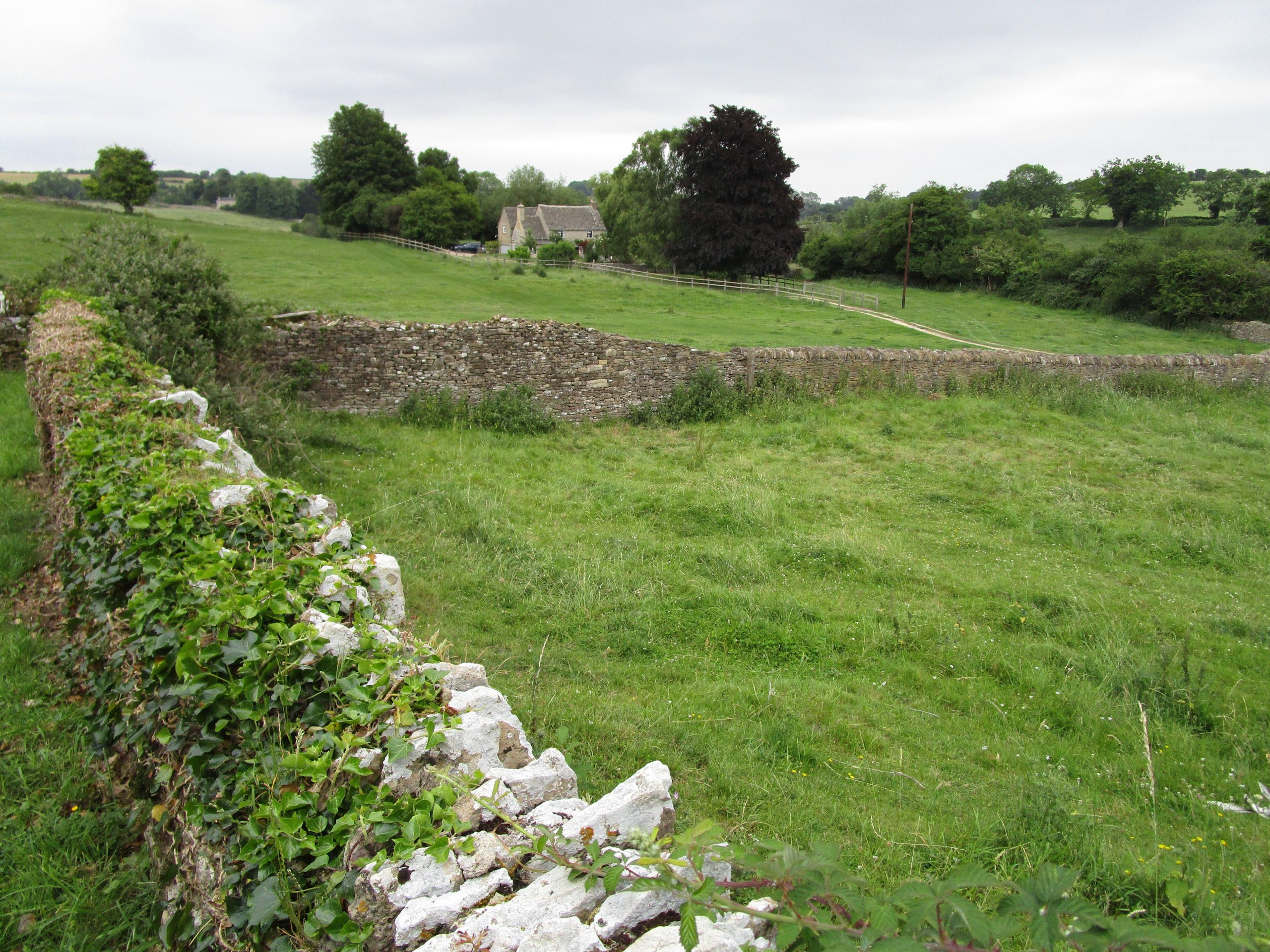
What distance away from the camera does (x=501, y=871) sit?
2.24 metres

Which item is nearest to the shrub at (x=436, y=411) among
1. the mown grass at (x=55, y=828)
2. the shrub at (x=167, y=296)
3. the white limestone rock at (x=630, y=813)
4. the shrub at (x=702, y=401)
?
the shrub at (x=167, y=296)

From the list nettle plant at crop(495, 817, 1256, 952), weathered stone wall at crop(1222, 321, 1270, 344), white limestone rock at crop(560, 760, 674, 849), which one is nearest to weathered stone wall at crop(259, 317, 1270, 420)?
white limestone rock at crop(560, 760, 674, 849)

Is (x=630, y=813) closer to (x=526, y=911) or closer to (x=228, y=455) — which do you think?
(x=526, y=911)

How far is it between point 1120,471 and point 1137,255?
29626 mm

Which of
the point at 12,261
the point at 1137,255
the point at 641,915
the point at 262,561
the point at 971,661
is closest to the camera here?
the point at 641,915

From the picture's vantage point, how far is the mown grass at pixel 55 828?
3.13 m

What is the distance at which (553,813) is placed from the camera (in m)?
2.51

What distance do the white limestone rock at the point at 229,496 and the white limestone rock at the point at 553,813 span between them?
2.77 metres

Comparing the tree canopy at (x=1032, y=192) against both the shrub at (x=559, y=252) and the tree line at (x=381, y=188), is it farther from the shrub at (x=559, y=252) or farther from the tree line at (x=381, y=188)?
the tree line at (x=381, y=188)

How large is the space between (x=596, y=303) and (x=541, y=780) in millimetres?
27877

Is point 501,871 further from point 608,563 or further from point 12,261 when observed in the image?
point 12,261

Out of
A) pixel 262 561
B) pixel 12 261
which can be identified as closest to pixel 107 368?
pixel 262 561

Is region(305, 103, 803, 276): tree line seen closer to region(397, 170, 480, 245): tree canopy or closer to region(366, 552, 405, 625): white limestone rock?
region(397, 170, 480, 245): tree canopy

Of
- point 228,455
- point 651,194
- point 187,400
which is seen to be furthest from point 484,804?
point 651,194
